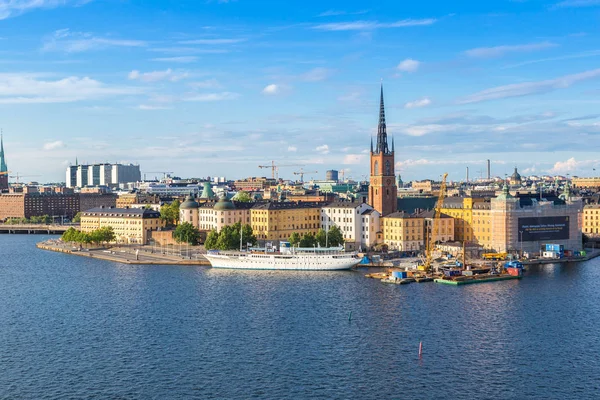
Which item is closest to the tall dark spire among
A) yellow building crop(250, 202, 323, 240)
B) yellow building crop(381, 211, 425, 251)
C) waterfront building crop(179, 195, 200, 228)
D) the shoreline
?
yellow building crop(250, 202, 323, 240)

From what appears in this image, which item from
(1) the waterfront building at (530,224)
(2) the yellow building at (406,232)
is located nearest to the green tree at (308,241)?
(2) the yellow building at (406,232)

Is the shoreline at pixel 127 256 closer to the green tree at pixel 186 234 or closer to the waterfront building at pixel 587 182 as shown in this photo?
the green tree at pixel 186 234

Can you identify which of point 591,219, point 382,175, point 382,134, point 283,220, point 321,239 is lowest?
point 321,239

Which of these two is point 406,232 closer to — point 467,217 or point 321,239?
point 467,217

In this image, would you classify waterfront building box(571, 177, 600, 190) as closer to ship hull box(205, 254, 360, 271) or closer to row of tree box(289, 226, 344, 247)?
row of tree box(289, 226, 344, 247)

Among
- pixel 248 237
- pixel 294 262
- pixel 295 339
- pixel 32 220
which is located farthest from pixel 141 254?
pixel 32 220

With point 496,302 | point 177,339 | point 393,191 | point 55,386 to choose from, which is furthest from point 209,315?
point 393,191

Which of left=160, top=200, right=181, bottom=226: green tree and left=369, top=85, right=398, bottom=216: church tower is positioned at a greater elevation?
left=369, top=85, right=398, bottom=216: church tower

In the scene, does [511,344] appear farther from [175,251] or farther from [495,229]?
[175,251]
